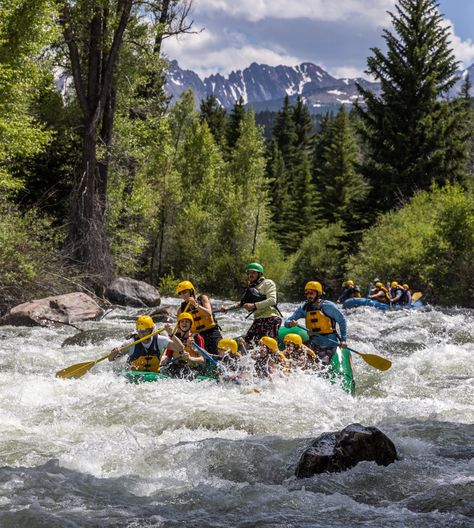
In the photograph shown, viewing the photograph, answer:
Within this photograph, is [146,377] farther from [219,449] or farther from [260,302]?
[219,449]

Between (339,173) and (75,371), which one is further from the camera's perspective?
(339,173)

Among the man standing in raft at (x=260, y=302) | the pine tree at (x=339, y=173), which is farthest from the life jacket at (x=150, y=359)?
the pine tree at (x=339, y=173)

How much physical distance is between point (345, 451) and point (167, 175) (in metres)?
27.4

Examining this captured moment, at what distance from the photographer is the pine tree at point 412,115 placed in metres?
27.2

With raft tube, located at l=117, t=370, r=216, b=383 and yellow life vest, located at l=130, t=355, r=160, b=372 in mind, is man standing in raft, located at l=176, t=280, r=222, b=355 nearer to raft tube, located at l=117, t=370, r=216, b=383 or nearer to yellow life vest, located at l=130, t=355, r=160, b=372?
yellow life vest, located at l=130, t=355, r=160, b=372

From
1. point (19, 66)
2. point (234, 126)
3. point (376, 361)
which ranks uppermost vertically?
point (234, 126)

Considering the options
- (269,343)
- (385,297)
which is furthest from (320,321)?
(385,297)

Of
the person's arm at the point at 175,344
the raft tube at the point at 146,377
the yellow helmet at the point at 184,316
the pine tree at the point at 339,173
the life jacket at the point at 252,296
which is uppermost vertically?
the pine tree at the point at 339,173

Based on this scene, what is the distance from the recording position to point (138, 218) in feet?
84.4

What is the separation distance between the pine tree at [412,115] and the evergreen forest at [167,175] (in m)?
0.07

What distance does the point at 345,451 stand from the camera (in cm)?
586

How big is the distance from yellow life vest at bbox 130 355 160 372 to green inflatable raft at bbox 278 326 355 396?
5.97 ft

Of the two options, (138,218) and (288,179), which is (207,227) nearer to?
(138,218)

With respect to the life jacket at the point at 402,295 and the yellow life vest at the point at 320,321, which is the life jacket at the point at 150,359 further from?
the life jacket at the point at 402,295
